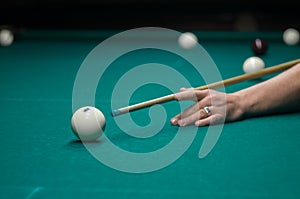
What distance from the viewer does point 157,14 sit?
6.82 metres

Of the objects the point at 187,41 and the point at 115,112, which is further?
the point at 187,41

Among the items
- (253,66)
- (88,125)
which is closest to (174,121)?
(88,125)

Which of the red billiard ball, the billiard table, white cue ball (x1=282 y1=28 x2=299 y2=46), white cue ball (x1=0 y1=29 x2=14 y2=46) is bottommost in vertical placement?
the billiard table

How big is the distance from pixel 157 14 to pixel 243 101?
4.72 m

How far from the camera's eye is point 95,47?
4320 mm

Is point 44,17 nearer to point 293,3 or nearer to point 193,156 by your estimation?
point 293,3

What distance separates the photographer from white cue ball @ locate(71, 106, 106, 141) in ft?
6.38

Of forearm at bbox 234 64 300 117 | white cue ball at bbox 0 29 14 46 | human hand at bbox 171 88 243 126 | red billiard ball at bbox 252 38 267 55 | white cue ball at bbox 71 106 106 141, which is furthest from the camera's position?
white cue ball at bbox 0 29 14 46

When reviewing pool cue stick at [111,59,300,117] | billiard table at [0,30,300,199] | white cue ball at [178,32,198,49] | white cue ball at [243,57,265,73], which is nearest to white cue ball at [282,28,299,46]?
white cue ball at [178,32,198,49]

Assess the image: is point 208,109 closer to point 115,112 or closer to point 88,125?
point 115,112

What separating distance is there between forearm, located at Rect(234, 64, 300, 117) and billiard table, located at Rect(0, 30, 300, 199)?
0.05 metres

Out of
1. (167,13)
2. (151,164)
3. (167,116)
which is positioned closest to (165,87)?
(167,116)

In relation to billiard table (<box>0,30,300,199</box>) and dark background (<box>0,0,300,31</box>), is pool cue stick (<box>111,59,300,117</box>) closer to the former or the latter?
billiard table (<box>0,30,300,199</box>)

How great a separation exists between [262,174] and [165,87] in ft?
4.50
